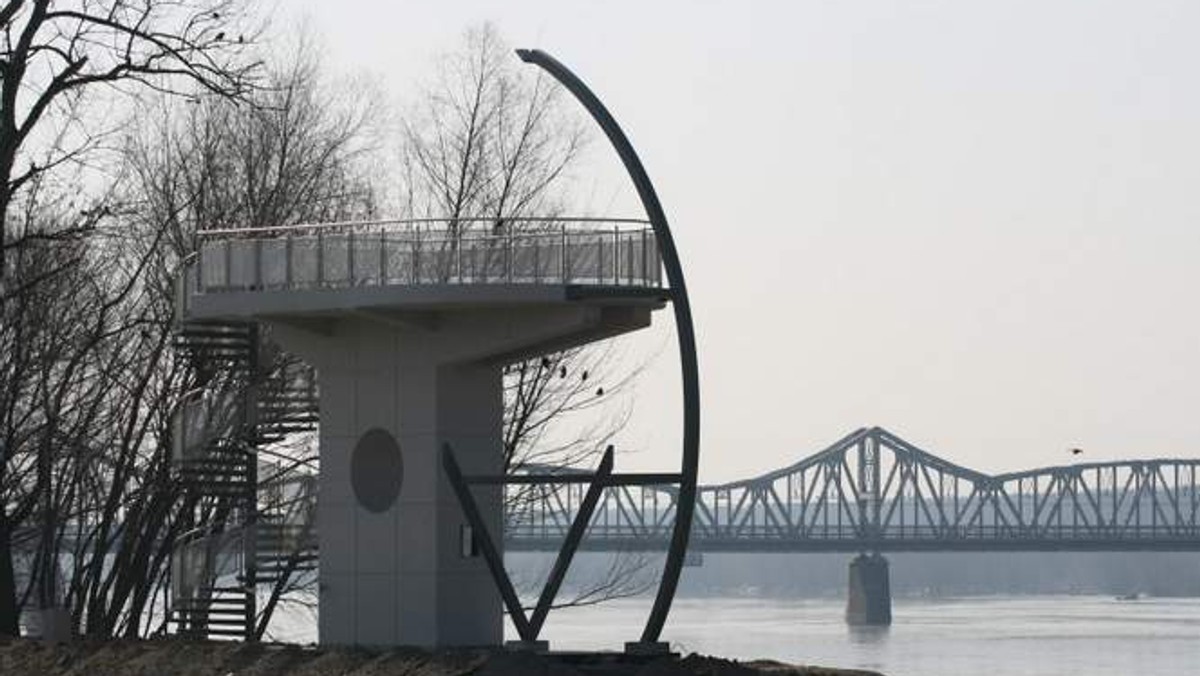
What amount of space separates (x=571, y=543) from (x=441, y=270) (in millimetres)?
3960

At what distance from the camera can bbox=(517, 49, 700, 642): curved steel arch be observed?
116ft

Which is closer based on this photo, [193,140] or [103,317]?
[103,317]

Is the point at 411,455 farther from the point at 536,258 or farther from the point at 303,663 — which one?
the point at 303,663

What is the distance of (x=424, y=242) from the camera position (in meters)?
36.2

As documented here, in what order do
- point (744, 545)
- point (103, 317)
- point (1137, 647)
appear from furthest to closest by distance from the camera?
point (744, 545), point (1137, 647), point (103, 317)

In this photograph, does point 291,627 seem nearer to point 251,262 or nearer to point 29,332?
point 29,332

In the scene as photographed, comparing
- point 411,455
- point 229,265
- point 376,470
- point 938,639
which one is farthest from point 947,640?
point 411,455

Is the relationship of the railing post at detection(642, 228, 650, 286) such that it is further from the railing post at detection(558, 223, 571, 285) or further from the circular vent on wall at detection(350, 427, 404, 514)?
the circular vent on wall at detection(350, 427, 404, 514)

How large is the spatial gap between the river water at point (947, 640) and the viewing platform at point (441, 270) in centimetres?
3288

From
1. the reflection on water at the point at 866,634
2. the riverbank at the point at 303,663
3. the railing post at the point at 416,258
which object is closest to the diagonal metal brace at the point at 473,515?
the railing post at the point at 416,258

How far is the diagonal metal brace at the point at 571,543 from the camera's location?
35406mm

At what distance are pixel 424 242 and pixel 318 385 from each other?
360 cm

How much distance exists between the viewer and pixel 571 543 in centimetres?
3569

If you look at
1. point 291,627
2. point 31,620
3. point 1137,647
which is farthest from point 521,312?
point 1137,647
